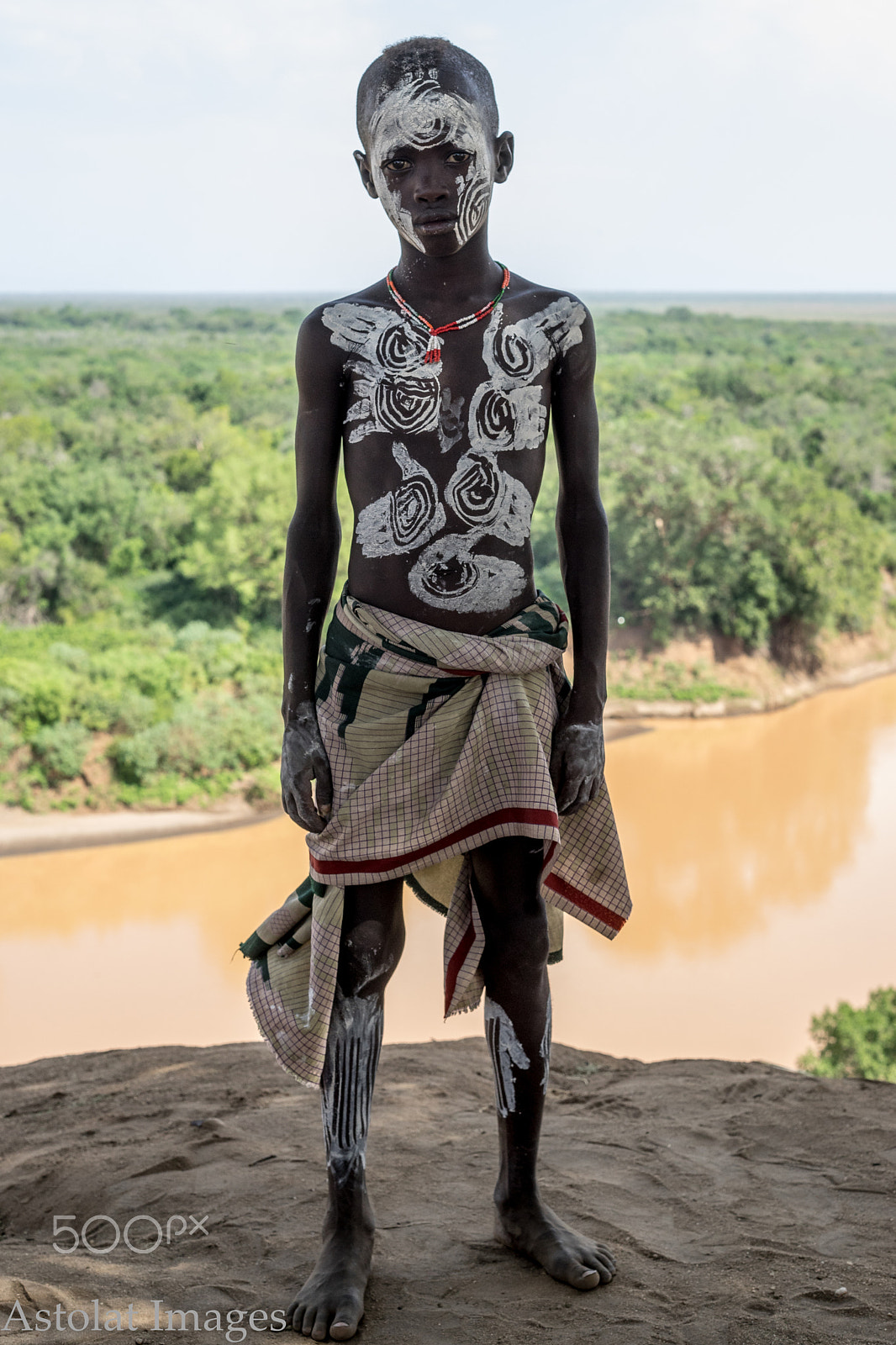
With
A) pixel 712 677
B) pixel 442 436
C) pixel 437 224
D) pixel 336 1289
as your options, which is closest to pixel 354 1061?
pixel 336 1289

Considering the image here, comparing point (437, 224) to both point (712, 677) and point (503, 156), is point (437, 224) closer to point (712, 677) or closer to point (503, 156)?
point (503, 156)

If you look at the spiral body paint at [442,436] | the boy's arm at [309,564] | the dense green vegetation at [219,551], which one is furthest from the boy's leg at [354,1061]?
the dense green vegetation at [219,551]

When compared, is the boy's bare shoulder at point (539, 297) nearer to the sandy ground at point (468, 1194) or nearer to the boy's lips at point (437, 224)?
the boy's lips at point (437, 224)

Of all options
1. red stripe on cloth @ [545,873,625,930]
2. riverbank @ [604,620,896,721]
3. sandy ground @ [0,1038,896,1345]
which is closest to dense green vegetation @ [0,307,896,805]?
riverbank @ [604,620,896,721]

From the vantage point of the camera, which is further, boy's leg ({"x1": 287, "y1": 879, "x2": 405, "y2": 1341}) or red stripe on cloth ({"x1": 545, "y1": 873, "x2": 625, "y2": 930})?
red stripe on cloth ({"x1": 545, "y1": 873, "x2": 625, "y2": 930})

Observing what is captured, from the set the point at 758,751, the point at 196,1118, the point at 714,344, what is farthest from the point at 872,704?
the point at 714,344

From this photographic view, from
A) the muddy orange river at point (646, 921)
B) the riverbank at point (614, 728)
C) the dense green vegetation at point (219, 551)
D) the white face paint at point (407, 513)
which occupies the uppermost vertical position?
the white face paint at point (407, 513)

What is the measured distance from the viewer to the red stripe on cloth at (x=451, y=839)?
220cm

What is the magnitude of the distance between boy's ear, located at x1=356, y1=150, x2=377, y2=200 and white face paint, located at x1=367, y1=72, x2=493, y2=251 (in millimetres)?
66

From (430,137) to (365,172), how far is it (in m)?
0.21

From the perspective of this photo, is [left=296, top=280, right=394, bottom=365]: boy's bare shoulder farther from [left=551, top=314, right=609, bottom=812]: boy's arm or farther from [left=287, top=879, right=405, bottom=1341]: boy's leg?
[left=287, top=879, right=405, bottom=1341]: boy's leg

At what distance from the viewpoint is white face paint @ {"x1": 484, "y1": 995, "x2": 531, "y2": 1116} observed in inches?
92.5

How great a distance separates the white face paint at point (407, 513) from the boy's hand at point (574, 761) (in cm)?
47

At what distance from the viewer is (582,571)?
2438 mm
